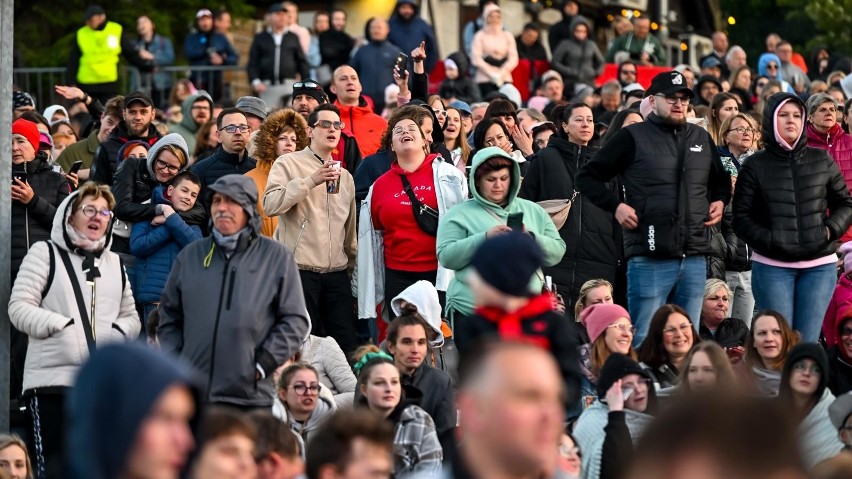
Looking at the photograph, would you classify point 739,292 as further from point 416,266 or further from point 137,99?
point 137,99


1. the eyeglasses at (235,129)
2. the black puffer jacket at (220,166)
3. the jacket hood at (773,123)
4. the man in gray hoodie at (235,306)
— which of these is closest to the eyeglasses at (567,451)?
the man in gray hoodie at (235,306)

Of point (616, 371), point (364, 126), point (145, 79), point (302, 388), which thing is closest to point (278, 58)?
point (145, 79)

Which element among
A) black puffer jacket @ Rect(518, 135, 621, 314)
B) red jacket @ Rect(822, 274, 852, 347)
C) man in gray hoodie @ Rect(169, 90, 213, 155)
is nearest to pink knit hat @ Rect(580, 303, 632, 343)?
red jacket @ Rect(822, 274, 852, 347)

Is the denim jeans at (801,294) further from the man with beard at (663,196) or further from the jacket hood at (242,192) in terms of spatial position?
the jacket hood at (242,192)

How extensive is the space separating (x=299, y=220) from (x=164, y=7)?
14.7m

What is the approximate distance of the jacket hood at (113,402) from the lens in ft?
10.4

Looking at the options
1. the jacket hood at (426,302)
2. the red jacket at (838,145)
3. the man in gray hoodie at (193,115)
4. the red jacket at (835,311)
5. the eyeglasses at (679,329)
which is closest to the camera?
the eyeglasses at (679,329)

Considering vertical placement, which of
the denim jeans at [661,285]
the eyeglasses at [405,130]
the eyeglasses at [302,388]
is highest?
the eyeglasses at [405,130]

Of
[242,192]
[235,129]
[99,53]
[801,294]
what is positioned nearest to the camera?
[242,192]

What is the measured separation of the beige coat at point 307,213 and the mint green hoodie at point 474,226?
1.45m

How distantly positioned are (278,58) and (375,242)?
29.0 ft

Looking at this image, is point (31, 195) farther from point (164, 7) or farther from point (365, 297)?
point (164, 7)

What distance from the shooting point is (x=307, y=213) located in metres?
11.1

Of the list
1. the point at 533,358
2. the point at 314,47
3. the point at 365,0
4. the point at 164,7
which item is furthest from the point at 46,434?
the point at 365,0
